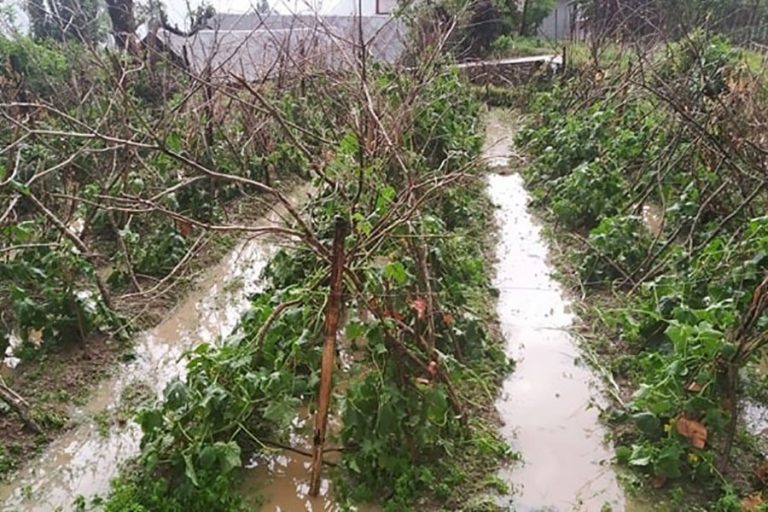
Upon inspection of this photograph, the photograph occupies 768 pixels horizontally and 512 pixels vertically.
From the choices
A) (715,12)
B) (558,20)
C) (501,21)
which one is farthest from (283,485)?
(558,20)

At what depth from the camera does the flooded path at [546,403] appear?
10.4 ft

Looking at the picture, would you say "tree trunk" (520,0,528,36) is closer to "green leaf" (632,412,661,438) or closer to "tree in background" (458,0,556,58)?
"tree in background" (458,0,556,58)

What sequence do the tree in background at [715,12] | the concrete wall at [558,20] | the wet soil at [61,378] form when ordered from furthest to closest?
the concrete wall at [558,20]
the tree in background at [715,12]
the wet soil at [61,378]

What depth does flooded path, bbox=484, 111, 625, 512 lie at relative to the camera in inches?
124

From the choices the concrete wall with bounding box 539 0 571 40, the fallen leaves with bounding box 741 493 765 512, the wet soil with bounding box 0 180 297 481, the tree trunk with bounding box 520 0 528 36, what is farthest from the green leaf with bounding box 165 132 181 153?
the concrete wall with bounding box 539 0 571 40

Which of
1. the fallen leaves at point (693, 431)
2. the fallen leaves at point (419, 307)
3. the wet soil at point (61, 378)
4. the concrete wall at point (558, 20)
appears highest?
the concrete wall at point (558, 20)

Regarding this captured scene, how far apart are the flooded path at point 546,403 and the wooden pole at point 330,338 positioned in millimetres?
942

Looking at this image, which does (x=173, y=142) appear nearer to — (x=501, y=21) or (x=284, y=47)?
(x=284, y=47)

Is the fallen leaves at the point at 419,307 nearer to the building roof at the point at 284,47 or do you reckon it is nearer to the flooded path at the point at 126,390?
the flooded path at the point at 126,390

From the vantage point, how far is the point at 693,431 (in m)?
3.06

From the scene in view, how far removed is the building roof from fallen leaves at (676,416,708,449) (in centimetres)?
286

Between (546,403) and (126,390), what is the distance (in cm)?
245

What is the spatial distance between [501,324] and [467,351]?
0.73 metres

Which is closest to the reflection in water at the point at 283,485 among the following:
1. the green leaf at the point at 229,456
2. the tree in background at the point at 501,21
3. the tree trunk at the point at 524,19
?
the green leaf at the point at 229,456
